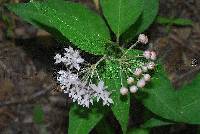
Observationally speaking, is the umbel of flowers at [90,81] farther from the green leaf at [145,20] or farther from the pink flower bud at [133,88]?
the green leaf at [145,20]

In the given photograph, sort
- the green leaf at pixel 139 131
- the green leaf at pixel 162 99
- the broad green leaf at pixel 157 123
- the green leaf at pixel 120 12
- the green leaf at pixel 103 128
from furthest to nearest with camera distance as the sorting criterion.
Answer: the green leaf at pixel 103 128, the green leaf at pixel 139 131, the broad green leaf at pixel 157 123, the green leaf at pixel 120 12, the green leaf at pixel 162 99

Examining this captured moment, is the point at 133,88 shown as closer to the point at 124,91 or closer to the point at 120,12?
the point at 124,91

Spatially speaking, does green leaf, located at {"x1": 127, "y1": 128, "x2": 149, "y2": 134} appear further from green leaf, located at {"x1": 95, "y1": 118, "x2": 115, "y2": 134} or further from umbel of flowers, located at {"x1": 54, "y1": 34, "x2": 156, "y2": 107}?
umbel of flowers, located at {"x1": 54, "y1": 34, "x2": 156, "y2": 107}

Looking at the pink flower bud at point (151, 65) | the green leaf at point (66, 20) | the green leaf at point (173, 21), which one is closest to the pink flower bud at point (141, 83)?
the pink flower bud at point (151, 65)

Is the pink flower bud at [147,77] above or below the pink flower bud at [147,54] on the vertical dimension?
below

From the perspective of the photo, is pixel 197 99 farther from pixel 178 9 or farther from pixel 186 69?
pixel 178 9

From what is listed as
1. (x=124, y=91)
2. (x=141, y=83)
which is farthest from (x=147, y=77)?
(x=124, y=91)

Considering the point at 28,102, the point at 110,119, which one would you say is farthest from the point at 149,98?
the point at 28,102

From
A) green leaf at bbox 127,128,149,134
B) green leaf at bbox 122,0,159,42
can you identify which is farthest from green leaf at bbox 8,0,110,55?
green leaf at bbox 127,128,149,134
